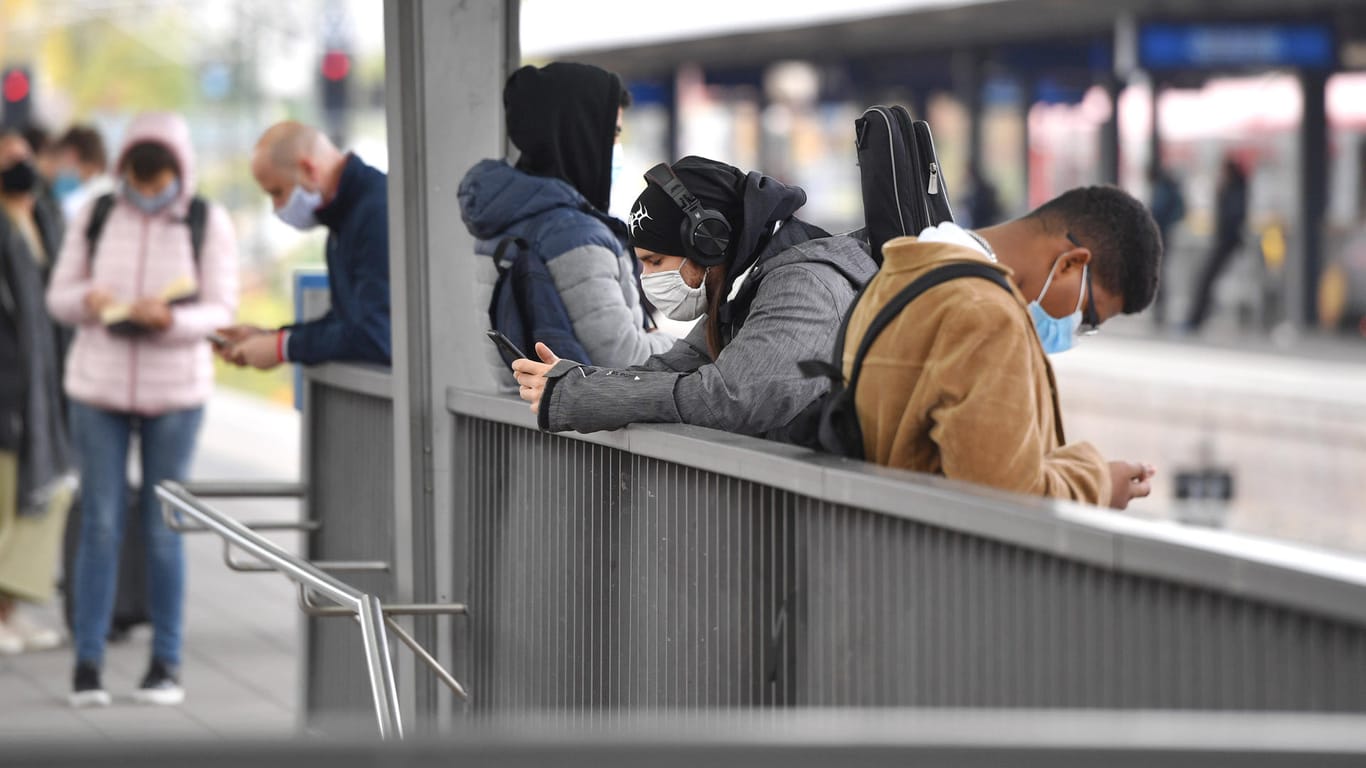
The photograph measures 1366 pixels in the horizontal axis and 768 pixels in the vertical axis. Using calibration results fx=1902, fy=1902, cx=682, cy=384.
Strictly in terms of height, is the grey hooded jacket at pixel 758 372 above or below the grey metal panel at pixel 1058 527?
above

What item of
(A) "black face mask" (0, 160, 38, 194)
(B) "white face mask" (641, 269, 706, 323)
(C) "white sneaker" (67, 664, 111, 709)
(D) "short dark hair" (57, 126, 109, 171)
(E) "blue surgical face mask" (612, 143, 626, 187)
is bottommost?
(C) "white sneaker" (67, 664, 111, 709)

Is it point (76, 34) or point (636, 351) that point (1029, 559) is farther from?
point (76, 34)

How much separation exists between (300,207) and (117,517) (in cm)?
180

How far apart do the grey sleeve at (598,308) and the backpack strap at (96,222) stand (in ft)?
10.4

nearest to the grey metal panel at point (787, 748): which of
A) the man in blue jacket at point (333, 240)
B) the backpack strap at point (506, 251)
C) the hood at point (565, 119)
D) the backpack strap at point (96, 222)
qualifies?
the backpack strap at point (506, 251)

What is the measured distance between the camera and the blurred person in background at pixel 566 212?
4.52 meters

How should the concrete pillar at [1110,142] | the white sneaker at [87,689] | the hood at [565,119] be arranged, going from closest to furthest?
A: the hood at [565,119] → the white sneaker at [87,689] → the concrete pillar at [1110,142]

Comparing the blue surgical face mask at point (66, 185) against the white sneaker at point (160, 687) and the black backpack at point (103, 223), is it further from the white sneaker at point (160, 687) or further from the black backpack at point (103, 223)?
the white sneaker at point (160, 687)

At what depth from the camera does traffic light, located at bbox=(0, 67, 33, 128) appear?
18781 mm

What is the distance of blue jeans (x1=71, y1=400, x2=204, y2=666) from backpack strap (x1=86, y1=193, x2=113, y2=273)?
59cm

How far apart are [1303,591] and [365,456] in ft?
12.6

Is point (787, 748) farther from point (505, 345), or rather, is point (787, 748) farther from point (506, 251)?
point (506, 251)

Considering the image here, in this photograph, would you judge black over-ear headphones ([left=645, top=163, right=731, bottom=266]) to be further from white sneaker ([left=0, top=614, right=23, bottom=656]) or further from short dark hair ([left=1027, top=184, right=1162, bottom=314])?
white sneaker ([left=0, top=614, right=23, bottom=656])

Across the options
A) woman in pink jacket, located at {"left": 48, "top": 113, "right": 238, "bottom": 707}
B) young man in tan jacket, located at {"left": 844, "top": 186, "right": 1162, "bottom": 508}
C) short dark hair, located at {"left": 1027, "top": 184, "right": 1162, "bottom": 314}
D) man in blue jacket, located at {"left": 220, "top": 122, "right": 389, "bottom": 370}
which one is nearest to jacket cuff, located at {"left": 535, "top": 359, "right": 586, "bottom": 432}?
young man in tan jacket, located at {"left": 844, "top": 186, "right": 1162, "bottom": 508}
